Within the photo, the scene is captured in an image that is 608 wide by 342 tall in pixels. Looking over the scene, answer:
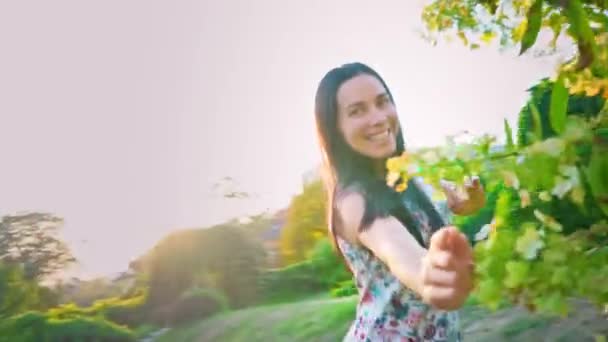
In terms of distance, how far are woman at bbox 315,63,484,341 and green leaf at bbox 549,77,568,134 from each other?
637mm

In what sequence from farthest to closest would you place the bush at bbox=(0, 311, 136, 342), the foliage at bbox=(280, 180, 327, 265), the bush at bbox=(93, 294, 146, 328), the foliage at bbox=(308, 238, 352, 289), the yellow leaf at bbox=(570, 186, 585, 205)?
the foliage at bbox=(280, 180, 327, 265) < the foliage at bbox=(308, 238, 352, 289) < the bush at bbox=(93, 294, 146, 328) < the bush at bbox=(0, 311, 136, 342) < the yellow leaf at bbox=(570, 186, 585, 205)

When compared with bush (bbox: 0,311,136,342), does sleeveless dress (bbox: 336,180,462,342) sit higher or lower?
higher

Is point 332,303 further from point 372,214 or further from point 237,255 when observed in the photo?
point 372,214

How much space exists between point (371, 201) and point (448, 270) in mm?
579

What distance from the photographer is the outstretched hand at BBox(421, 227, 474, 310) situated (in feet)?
2.14

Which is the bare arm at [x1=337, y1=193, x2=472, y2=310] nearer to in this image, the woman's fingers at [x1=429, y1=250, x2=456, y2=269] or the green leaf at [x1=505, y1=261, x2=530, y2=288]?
the woman's fingers at [x1=429, y1=250, x2=456, y2=269]

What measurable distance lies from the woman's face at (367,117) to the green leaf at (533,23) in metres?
0.74

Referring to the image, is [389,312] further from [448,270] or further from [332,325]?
[332,325]

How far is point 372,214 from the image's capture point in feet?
3.96

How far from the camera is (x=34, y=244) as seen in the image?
8.50m

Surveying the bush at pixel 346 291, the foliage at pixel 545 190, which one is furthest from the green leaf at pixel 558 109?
the bush at pixel 346 291

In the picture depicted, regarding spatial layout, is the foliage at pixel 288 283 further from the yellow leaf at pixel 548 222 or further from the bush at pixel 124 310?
the yellow leaf at pixel 548 222

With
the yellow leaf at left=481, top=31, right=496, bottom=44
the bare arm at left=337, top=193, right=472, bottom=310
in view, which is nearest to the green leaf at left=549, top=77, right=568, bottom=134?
the bare arm at left=337, top=193, right=472, bottom=310

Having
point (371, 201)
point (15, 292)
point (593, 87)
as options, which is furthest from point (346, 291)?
point (593, 87)
